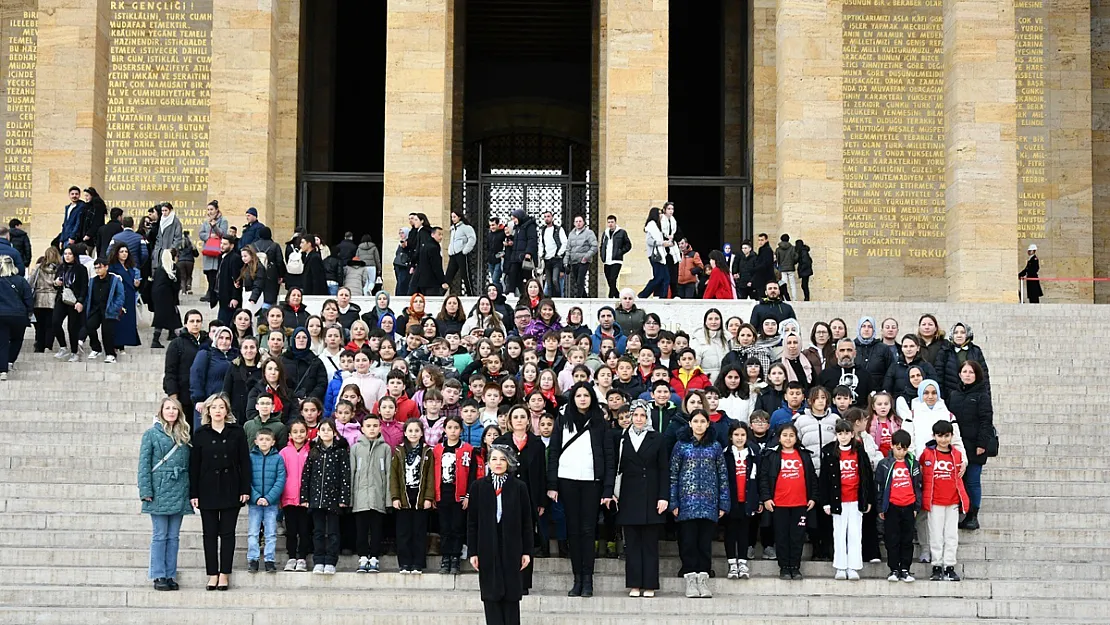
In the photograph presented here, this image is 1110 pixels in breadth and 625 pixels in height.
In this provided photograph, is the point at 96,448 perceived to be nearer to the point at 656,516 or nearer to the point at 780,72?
the point at 656,516

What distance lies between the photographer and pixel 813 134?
2342 cm

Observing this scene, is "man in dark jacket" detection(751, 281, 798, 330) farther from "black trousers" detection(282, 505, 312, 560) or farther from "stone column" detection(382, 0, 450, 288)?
"stone column" detection(382, 0, 450, 288)

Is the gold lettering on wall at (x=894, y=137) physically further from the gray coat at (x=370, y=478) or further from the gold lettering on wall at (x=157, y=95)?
the gray coat at (x=370, y=478)

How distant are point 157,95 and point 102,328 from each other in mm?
10597

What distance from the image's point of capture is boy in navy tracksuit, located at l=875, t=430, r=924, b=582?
11727mm

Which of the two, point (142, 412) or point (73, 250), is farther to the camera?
point (73, 250)

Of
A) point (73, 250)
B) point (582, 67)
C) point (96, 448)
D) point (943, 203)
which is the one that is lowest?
point (96, 448)

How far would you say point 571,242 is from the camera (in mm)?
19516

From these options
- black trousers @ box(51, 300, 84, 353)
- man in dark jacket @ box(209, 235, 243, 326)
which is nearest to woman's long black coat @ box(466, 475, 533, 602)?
black trousers @ box(51, 300, 84, 353)

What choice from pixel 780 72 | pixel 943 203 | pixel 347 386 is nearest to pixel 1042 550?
pixel 347 386

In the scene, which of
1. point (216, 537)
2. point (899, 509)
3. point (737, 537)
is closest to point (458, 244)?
point (737, 537)

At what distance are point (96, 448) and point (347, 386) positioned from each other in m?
2.91

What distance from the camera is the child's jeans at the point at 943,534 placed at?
11828mm

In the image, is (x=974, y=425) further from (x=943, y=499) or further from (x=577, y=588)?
(x=577, y=588)
